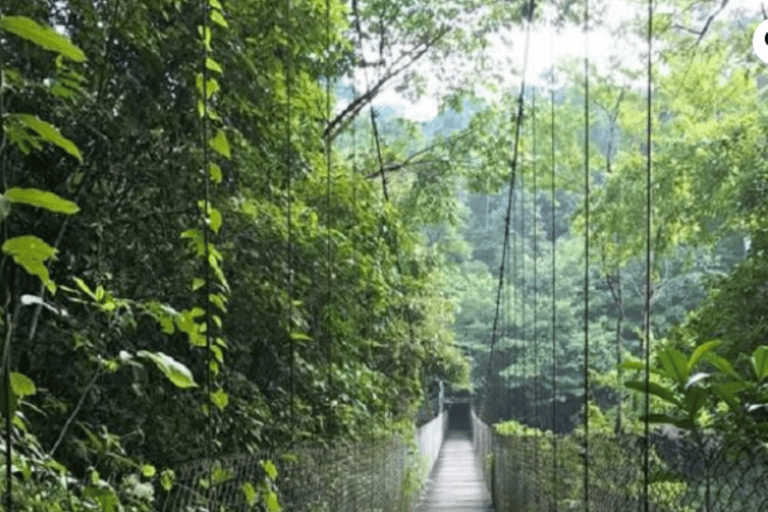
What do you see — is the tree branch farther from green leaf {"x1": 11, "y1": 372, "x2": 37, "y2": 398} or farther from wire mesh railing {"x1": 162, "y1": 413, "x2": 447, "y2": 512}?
green leaf {"x1": 11, "y1": 372, "x2": 37, "y2": 398}

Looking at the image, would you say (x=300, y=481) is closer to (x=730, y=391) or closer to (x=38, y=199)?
(x=730, y=391)

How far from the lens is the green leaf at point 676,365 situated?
1.27 m

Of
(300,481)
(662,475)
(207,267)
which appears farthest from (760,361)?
(300,481)

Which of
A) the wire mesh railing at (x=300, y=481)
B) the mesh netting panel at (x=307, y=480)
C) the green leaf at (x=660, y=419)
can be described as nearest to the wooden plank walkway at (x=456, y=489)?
the wire mesh railing at (x=300, y=481)

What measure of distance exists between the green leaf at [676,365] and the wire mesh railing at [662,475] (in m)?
0.13

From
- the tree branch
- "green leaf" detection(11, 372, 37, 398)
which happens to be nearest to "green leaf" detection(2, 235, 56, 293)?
"green leaf" detection(11, 372, 37, 398)

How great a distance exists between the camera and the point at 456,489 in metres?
11.5

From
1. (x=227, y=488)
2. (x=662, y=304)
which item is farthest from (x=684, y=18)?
(x=662, y=304)

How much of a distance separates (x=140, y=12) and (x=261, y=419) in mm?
1312

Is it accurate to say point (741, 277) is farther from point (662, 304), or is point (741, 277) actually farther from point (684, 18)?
point (662, 304)

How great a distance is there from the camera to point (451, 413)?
3322cm

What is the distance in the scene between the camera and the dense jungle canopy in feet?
5.10

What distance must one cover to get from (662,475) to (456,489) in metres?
10.3

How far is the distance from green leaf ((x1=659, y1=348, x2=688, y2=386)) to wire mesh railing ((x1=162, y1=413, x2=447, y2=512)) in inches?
26.2
